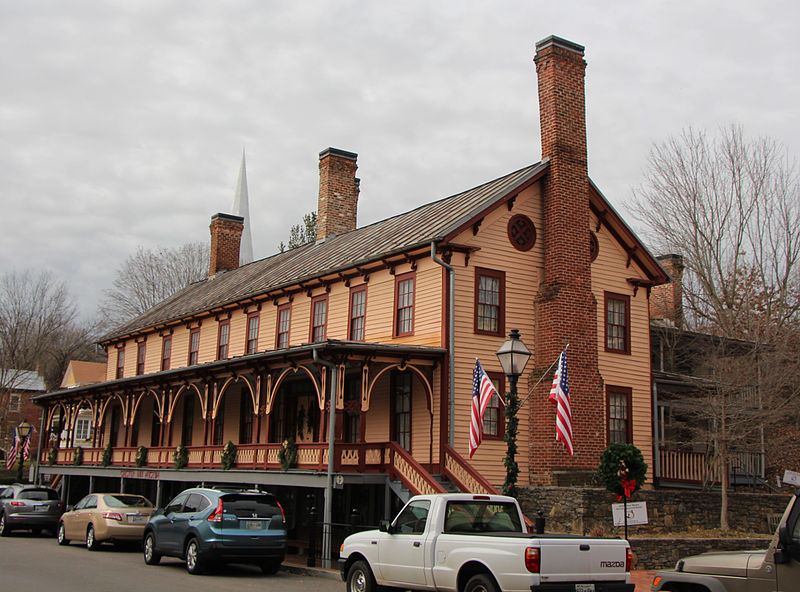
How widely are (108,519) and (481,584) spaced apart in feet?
41.5

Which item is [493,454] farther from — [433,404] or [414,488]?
[414,488]

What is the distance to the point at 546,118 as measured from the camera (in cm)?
2308

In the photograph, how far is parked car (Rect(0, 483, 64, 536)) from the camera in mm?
24656

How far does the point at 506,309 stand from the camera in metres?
22.0

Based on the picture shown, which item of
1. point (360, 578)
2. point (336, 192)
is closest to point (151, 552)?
point (360, 578)

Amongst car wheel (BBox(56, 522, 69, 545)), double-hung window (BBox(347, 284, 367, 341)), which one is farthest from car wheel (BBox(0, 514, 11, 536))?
double-hung window (BBox(347, 284, 367, 341))

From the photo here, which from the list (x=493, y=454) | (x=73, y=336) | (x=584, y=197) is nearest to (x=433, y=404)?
(x=493, y=454)

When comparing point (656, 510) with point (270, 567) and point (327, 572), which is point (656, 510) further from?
point (270, 567)

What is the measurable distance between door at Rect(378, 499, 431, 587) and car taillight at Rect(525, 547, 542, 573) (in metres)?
1.91

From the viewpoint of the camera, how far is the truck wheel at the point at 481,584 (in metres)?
10.2

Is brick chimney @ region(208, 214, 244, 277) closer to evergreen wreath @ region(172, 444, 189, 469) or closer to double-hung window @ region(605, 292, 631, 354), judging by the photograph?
evergreen wreath @ region(172, 444, 189, 469)

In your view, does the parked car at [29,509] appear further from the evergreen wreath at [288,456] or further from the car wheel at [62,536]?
the evergreen wreath at [288,456]

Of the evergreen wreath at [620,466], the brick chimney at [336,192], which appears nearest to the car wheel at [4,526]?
the brick chimney at [336,192]

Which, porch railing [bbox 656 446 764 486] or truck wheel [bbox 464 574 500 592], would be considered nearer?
truck wheel [bbox 464 574 500 592]
